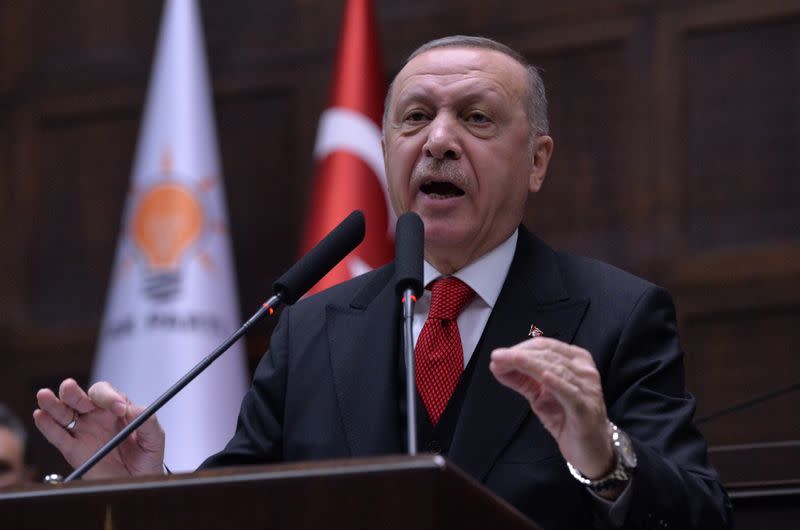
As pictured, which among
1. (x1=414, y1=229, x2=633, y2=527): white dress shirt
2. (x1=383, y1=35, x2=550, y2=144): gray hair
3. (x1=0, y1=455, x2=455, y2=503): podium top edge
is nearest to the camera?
(x1=0, y1=455, x2=455, y2=503): podium top edge

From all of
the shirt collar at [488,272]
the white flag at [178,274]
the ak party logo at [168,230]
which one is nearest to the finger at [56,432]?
the shirt collar at [488,272]

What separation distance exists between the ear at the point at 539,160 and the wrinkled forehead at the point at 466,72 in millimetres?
132

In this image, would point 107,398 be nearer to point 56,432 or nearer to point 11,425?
point 56,432

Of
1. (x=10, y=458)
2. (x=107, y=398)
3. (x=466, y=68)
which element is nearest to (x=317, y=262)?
(x=107, y=398)

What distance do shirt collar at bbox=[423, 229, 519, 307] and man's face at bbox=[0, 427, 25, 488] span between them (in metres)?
2.20

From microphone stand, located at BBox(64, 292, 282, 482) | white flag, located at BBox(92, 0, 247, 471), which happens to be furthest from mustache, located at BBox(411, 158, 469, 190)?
white flag, located at BBox(92, 0, 247, 471)

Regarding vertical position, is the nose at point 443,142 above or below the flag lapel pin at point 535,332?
above

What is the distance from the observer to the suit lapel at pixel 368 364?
2096mm

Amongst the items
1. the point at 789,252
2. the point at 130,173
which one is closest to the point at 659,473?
the point at 789,252

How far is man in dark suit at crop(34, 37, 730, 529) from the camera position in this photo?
1.75 m

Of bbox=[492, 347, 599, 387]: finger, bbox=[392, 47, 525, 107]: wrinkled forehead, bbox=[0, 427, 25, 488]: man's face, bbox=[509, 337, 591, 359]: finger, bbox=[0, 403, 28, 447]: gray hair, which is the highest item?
bbox=[392, 47, 525, 107]: wrinkled forehead

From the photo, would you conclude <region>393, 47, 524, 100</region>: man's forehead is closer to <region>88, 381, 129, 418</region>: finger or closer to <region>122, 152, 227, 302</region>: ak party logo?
<region>88, 381, 129, 418</region>: finger

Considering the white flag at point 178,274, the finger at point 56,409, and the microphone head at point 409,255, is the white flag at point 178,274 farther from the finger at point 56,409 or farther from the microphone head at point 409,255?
the microphone head at point 409,255

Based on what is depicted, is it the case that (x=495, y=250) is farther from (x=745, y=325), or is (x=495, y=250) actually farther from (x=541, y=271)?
(x=745, y=325)
